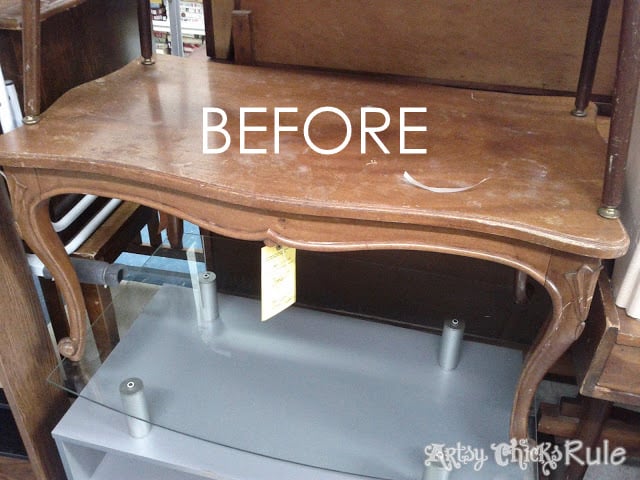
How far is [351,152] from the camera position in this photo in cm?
75

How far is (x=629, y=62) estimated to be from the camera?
561 millimetres

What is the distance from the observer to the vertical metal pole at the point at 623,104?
0.55 meters

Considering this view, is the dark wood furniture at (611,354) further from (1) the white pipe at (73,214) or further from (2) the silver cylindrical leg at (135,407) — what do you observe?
(1) the white pipe at (73,214)

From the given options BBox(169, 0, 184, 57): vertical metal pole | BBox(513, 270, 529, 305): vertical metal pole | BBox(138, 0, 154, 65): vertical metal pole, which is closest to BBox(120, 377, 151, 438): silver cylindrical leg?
BBox(138, 0, 154, 65): vertical metal pole

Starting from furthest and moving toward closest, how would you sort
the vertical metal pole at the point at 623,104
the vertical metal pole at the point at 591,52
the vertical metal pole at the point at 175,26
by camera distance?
the vertical metal pole at the point at 175,26 → the vertical metal pole at the point at 591,52 → the vertical metal pole at the point at 623,104

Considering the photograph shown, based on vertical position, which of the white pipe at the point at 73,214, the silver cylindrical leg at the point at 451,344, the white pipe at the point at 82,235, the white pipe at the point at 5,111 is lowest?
the silver cylindrical leg at the point at 451,344

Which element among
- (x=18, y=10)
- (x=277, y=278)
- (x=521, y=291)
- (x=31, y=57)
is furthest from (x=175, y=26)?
(x=521, y=291)

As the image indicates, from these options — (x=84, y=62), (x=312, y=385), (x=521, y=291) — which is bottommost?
(x=312, y=385)

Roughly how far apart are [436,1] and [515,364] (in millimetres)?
620

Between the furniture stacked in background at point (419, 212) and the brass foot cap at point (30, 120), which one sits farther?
the brass foot cap at point (30, 120)

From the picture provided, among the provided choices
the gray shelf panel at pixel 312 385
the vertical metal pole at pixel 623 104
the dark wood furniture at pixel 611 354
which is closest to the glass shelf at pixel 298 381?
the gray shelf panel at pixel 312 385

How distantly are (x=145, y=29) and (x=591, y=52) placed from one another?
2.26 feet

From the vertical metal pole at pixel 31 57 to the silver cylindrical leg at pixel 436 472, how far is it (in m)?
0.71

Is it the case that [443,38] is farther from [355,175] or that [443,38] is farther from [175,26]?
[175,26]
